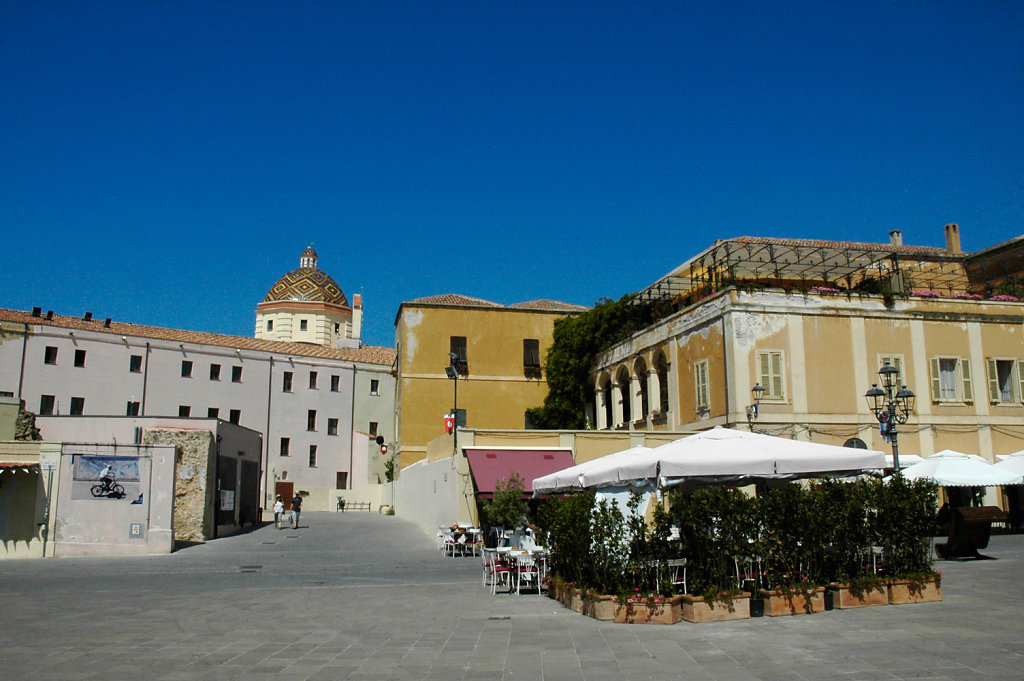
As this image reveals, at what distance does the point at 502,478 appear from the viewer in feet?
80.6

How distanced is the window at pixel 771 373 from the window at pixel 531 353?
1680 cm

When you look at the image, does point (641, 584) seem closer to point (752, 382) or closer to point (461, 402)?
point (752, 382)

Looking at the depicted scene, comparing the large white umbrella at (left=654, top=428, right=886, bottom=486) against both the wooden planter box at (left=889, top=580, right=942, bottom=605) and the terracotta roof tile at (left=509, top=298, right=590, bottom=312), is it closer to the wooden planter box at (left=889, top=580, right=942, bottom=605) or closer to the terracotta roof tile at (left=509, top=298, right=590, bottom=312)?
the wooden planter box at (left=889, top=580, right=942, bottom=605)

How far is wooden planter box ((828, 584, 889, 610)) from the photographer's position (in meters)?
10.4

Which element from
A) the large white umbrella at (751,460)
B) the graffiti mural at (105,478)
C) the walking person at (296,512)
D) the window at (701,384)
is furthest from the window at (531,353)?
the large white umbrella at (751,460)

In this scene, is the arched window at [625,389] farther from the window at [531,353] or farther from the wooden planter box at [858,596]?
the wooden planter box at [858,596]

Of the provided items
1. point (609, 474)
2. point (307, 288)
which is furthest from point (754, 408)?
point (307, 288)

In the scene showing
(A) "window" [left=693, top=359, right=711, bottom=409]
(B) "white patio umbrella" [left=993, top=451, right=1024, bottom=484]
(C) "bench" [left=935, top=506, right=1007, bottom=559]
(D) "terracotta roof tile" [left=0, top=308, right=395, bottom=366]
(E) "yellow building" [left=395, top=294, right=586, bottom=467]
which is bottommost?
(C) "bench" [left=935, top=506, right=1007, bottom=559]

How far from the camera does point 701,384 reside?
91.8 ft

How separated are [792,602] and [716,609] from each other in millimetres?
1046

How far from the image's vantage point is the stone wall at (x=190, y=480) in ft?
87.2

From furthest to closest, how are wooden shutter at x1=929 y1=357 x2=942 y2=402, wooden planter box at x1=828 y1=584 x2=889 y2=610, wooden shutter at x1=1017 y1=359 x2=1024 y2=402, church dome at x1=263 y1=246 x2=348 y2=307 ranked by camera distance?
church dome at x1=263 y1=246 x2=348 y2=307 → wooden shutter at x1=1017 y1=359 x2=1024 y2=402 → wooden shutter at x1=929 y1=357 x2=942 y2=402 → wooden planter box at x1=828 y1=584 x2=889 y2=610

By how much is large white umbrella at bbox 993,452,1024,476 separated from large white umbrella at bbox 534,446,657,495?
45.8 ft

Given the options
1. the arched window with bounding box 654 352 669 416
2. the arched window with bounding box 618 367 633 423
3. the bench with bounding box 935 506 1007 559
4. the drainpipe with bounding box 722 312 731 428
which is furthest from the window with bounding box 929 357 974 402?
the bench with bounding box 935 506 1007 559
